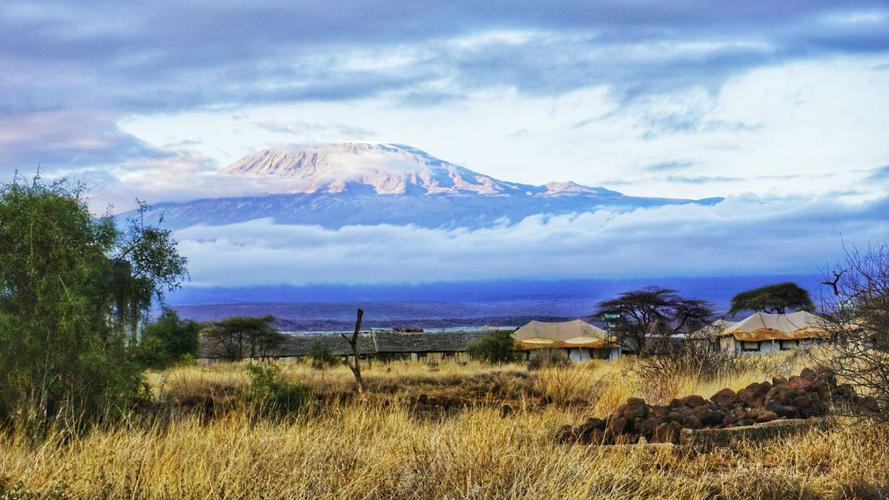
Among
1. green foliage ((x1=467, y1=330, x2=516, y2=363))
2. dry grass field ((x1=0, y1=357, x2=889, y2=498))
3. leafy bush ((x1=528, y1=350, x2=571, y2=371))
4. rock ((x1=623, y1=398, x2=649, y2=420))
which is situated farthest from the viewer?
green foliage ((x1=467, y1=330, x2=516, y2=363))

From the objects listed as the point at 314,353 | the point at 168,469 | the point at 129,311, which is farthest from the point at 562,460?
the point at 314,353

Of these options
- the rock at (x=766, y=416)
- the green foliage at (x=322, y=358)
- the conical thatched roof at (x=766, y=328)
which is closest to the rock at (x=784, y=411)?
the rock at (x=766, y=416)

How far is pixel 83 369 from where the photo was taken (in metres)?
14.1

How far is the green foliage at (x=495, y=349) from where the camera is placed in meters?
54.8

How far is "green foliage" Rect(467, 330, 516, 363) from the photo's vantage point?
54844mm

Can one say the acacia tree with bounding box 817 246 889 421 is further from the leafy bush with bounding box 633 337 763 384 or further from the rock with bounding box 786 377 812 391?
the leafy bush with bounding box 633 337 763 384

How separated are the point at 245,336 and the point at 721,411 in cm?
6168

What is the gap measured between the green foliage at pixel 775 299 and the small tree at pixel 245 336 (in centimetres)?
3986

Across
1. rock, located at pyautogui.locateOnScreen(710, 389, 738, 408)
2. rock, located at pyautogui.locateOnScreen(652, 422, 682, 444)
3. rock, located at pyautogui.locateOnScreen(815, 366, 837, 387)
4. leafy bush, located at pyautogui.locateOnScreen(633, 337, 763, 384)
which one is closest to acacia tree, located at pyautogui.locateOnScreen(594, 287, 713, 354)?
leafy bush, located at pyautogui.locateOnScreen(633, 337, 763, 384)

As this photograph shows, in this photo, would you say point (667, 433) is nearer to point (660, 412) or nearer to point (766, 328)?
point (660, 412)

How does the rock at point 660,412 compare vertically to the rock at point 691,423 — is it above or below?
above

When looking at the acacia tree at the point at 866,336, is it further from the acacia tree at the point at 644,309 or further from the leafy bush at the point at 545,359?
the acacia tree at the point at 644,309

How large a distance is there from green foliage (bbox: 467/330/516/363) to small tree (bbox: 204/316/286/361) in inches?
773

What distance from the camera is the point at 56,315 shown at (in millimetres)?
13812
